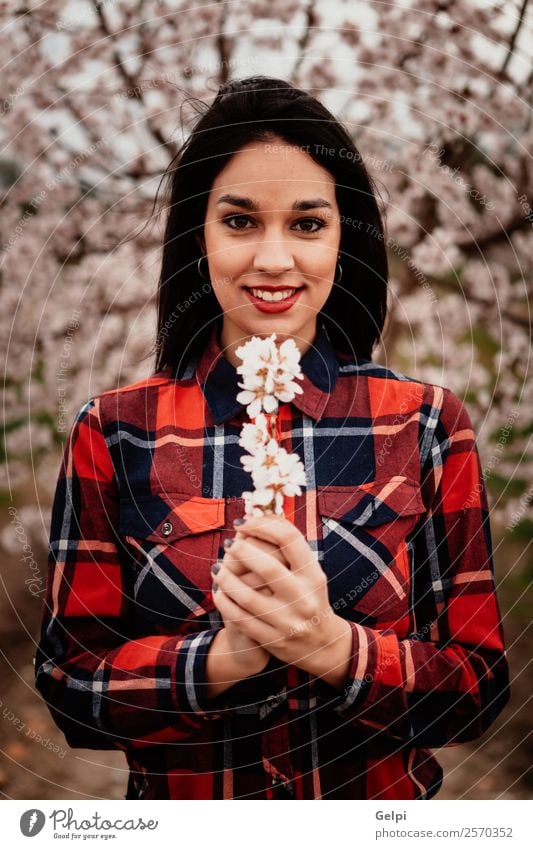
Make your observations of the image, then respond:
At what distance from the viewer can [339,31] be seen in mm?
2393

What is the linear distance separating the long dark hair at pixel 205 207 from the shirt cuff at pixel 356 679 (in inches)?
21.7

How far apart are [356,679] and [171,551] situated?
13.8 inches

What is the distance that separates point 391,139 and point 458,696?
191cm

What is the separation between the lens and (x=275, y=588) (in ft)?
3.32

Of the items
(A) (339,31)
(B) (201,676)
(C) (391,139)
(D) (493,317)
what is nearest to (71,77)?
(A) (339,31)

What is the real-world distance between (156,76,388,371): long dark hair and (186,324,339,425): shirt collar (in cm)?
5

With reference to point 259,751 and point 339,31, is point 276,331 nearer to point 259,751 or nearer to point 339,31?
point 259,751

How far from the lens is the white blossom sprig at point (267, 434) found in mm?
954

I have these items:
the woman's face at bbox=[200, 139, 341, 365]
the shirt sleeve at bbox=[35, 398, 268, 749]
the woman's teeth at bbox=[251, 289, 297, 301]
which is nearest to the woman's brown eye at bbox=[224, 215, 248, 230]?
the woman's face at bbox=[200, 139, 341, 365]

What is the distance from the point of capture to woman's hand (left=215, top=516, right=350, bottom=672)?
100 centimetres

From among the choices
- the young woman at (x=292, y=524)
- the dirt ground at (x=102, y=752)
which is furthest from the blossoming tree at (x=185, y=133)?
the young woman at (x=292, y=524)

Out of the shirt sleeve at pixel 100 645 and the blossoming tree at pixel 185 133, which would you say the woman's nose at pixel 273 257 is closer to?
the shirt sleeve at pixel 100 645

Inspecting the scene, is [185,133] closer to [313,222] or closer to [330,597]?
[313,222]

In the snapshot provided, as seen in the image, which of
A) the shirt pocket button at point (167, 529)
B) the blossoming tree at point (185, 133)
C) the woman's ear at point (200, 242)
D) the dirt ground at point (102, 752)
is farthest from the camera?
the dirt ground at point (102, 752)
